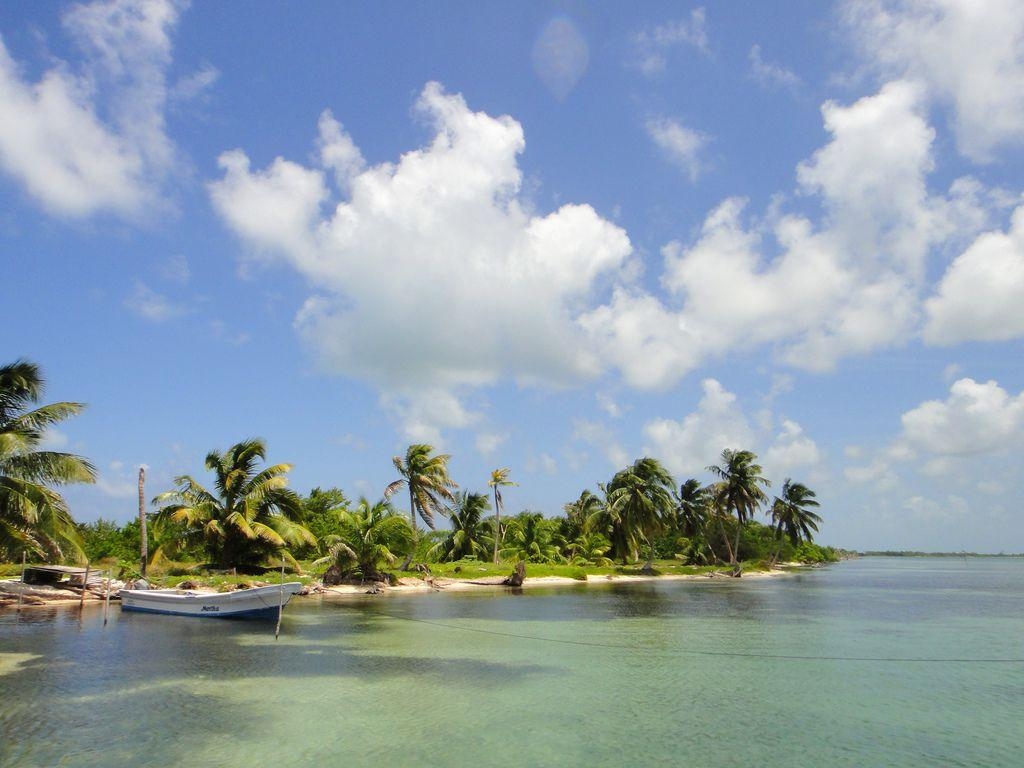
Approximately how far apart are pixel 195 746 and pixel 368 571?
30498 mm

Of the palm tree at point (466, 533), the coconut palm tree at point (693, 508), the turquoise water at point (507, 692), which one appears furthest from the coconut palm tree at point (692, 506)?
the turquoise water at point (507, 692)

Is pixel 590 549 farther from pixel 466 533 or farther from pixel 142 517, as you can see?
pixel 142 517

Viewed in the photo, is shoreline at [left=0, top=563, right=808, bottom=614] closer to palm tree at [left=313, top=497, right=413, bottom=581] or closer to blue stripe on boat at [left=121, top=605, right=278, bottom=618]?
palm tree at [left=313, top=497, right=413, bottom=581]

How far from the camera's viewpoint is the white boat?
25031 mm

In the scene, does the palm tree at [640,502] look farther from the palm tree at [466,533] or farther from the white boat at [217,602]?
the white boat at [217,602]

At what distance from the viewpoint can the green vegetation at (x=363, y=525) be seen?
23.5m

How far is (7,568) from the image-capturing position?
34625mm

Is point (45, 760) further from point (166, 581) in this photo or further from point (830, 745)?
point (166, 581)

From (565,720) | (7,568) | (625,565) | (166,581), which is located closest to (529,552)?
(625,565)

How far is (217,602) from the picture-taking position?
1048 inches

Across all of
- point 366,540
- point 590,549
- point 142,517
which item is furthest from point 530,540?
point 142,517

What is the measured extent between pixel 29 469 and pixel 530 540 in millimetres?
45342

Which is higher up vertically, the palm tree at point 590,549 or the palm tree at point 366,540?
the palm tree at point 366,540

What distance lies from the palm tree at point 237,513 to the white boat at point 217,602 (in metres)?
7.01
